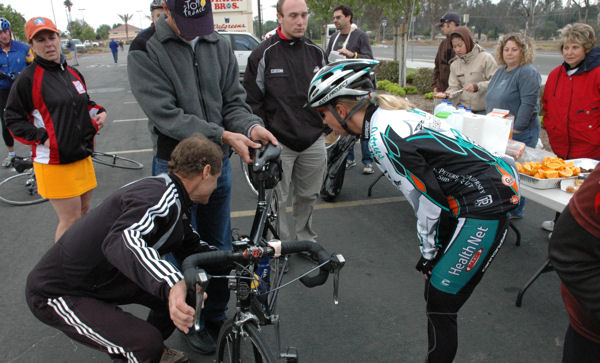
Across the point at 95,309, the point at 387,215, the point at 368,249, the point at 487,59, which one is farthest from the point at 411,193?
the point at 487,59

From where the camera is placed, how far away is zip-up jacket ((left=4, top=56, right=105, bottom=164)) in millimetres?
3514

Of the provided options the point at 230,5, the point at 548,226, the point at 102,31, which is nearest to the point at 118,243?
the point at 548,226

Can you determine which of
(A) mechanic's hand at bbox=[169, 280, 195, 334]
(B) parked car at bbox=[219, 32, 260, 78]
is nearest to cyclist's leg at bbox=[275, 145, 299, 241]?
(A) mechanic's hand at bbox=[169, 280, 195, 334]

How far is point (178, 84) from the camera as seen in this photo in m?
2.68

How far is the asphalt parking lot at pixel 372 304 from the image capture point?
9.78 ft

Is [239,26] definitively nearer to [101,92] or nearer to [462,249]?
[101,92]

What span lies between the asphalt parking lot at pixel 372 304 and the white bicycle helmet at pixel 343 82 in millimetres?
1725

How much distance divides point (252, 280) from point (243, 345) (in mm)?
369

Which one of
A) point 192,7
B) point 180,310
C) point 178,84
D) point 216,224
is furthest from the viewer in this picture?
point 216,224

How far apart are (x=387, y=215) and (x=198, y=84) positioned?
10.4 ft

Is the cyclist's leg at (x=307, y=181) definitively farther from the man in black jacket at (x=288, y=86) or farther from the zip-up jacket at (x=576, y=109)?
the zip-up jacket at (x=576, y=109)

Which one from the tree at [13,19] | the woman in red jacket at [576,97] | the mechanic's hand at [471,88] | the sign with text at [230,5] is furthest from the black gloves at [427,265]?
the tree at [13,19]

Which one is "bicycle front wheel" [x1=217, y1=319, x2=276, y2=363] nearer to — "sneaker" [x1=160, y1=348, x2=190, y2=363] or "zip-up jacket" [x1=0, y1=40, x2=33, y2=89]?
"sneaker" [x1=160, y1=348, x2=190, y2=363]

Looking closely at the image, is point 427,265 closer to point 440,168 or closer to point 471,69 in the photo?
point 440,168
